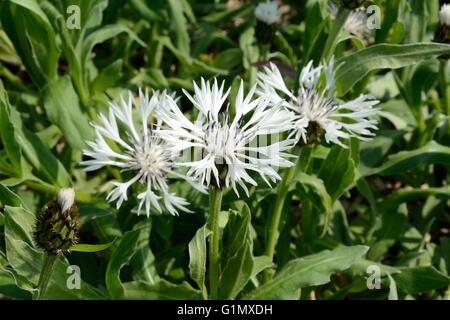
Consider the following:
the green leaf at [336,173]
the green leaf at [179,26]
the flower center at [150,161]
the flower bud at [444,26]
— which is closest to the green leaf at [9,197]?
the flower center at [150,161]

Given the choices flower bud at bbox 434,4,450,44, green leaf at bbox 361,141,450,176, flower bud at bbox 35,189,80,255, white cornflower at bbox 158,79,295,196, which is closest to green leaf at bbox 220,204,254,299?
white cornflower at bbox 158,79,295,196

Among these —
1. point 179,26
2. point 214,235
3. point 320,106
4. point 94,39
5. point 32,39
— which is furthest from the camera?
point 179,26

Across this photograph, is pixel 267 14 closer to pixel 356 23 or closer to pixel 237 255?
pixel 356 23

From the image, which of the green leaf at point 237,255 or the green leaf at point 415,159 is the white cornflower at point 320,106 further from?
the green leaf at point 415,159

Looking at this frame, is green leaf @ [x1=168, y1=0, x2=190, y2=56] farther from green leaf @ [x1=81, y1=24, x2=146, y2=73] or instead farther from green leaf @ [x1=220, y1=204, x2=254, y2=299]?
green leaf @ [x1=220, y1=204, x2=254, y2=299]

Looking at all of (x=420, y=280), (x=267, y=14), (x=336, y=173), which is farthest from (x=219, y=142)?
(x=267, y=14)
